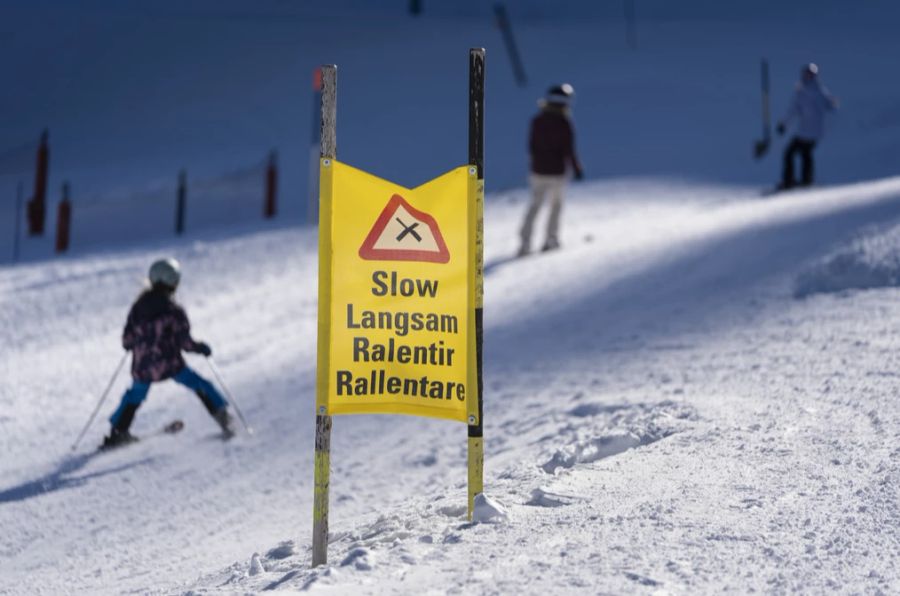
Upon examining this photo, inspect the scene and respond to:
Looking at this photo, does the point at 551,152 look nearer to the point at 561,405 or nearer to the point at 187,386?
the point at 561,405

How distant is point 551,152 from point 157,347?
5.95 metres

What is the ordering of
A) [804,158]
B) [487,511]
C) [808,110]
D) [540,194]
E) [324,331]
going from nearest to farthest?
[324,331] → [487,511] → [540,194] → [808,110] → [804,158]

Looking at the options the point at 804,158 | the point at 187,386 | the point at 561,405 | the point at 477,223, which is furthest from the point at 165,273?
the point at 804,158

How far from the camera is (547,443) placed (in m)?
6.44

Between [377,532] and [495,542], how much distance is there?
76 cm

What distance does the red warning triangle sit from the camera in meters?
4.46

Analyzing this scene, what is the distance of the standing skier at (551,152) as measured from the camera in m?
12.5

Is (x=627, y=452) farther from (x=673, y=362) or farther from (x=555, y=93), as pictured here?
(x=555, y=93)

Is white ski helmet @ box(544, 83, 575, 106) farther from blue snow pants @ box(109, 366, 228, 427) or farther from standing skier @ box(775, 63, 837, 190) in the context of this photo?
blue snow pants @ box(109, 366, 228, 427)

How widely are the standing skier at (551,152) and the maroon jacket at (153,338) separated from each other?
5637mm

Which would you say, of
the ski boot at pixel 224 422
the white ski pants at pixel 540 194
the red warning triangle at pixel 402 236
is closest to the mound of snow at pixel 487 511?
the red warning triangle at pixel 402 236

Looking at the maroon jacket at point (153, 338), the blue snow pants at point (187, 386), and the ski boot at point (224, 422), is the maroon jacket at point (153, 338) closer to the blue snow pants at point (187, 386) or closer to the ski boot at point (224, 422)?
the blue snow pants at point (187, 386)

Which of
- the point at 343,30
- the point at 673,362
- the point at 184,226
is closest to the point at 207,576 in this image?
the point at 673,362

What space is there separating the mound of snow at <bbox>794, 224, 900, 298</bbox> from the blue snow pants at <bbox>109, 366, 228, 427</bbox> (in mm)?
4453
